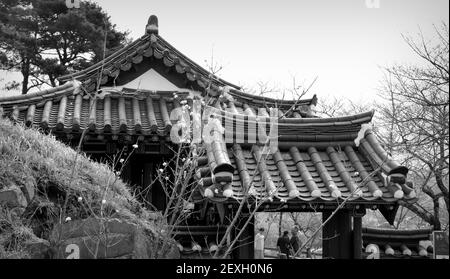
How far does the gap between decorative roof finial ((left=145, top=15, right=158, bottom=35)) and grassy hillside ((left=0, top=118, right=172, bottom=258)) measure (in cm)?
473

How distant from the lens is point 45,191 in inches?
264

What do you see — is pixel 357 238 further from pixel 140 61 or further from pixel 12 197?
pixel 140 61

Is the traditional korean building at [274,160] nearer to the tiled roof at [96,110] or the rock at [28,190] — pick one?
the tiled roof at [96,110]

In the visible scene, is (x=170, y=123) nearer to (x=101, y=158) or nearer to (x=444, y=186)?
(x=101, y=158)

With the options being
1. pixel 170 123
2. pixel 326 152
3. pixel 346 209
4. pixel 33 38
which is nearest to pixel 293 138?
pixel 326 152

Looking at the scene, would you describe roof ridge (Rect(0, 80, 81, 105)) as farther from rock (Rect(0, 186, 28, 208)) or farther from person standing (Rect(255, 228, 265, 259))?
person standing (Rect(255, 228, 265, 259))

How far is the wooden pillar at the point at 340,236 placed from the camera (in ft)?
22.3

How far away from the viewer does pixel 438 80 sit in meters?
14.8

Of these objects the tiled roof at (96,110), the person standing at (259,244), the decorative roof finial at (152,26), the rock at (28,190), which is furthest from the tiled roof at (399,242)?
the decorative roof finial at (152,26)

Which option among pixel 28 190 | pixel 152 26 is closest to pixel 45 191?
pixel 28 190

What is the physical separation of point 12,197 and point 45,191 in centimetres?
56

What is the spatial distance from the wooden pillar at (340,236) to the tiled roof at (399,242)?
1.67m

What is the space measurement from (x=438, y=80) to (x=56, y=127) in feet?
34.6

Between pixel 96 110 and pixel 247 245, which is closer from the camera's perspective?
pixel 247 245
